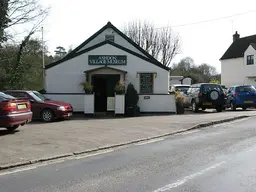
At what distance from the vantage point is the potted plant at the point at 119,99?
21234mm

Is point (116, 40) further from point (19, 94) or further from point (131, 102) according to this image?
point (19, 94)

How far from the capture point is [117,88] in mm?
21312

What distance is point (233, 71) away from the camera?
188ft

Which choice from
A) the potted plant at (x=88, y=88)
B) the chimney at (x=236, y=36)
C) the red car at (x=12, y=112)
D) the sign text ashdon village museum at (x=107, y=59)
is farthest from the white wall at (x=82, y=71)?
the chimney at (x=236, y=36)

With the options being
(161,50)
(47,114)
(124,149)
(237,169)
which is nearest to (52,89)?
(47,114)

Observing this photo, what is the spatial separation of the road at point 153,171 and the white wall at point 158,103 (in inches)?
439

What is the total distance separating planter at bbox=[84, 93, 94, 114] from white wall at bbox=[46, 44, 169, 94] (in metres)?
2.06

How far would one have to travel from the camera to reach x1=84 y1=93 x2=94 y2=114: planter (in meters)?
21.0

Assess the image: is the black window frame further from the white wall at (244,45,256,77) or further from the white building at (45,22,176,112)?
the white building at (45,22,176,112)

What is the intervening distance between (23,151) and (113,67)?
526 inches

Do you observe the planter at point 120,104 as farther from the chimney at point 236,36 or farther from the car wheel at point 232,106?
the chimney at point 236,36

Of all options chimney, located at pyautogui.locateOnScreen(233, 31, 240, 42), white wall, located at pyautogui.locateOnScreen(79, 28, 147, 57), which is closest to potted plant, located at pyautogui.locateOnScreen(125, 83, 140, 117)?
white wall, located at pyautogui.locateOnScreen(79, 28, 147, 57)

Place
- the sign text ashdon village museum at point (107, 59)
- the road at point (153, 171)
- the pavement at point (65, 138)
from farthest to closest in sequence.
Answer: the sign text ashdon village museum at point (107, 59) < the pavement at point (65, 138) < the road at point (153, 171)

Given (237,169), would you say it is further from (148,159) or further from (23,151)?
(23,151)
